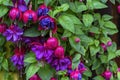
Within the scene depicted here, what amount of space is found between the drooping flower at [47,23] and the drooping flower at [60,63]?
13 cm

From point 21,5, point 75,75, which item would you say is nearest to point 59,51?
point 75,75

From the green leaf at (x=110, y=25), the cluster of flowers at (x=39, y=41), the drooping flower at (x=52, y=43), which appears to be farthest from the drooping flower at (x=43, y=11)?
the green leaf at (x=110, y=25)

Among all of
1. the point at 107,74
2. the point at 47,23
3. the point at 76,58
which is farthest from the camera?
the point at 107,74

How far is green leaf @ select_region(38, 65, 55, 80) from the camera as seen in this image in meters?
1.36

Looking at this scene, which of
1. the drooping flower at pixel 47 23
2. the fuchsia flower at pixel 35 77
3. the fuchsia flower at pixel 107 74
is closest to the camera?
the drooping flower at pixel 47 23

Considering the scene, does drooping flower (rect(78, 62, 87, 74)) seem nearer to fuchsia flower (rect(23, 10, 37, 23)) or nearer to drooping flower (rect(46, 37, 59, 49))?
drooping flower (rect(46, 37, 59, 49))

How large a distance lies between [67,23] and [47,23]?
3.4 inches

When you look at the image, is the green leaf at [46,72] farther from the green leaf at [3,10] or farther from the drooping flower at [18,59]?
the green leaf at [3,10]

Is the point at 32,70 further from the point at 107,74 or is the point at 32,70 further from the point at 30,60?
the point at 107,74

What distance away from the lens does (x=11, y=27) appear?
1.37 metres

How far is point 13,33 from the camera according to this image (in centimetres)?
135

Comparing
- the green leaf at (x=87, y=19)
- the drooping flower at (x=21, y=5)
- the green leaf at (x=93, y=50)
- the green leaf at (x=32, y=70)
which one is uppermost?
the drooping flower at (x=21, y=5)

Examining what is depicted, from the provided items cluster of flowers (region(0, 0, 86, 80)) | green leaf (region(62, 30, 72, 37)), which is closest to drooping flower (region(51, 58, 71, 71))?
cluster of flowers (region(0, 0, 86, 80))

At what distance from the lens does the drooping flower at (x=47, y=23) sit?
1.28 m
